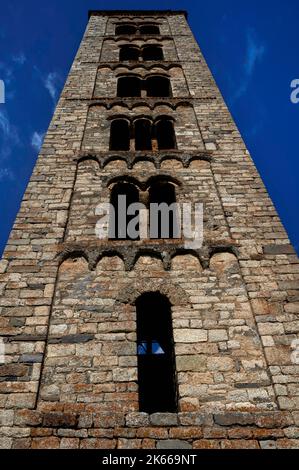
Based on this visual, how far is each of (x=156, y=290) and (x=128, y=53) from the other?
12159mm

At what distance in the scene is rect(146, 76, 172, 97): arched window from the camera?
13312mm

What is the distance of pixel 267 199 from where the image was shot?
8125 millimetres

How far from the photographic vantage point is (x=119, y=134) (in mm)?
11344

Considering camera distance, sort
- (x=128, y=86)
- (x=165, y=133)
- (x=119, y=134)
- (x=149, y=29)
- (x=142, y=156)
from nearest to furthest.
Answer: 1. (x=142, y=156)
2. (x=165, y=133)
3. (x=119, y=134)
4. (x=128, y=86)
5. (x=149, y=29)

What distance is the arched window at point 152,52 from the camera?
52.7ft

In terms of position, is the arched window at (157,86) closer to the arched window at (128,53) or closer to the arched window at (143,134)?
the arched window at (143,134)

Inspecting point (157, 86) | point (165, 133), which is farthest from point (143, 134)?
point (157, 86)

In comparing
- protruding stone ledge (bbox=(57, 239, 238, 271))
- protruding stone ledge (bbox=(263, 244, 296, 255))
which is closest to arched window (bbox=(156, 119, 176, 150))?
protruding stone ledge (bbox=(57, 239, 238, 271))

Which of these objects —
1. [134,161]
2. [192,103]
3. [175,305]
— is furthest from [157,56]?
[175,305]

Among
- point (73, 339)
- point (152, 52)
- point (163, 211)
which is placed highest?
point (152, 52)

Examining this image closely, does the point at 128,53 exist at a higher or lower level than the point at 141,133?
higher

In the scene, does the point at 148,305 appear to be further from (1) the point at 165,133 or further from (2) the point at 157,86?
(2) the point at 157,86

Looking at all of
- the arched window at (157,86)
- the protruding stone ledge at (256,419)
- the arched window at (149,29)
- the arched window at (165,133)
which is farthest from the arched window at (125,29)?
the protruding stone ledge at (256,419)
